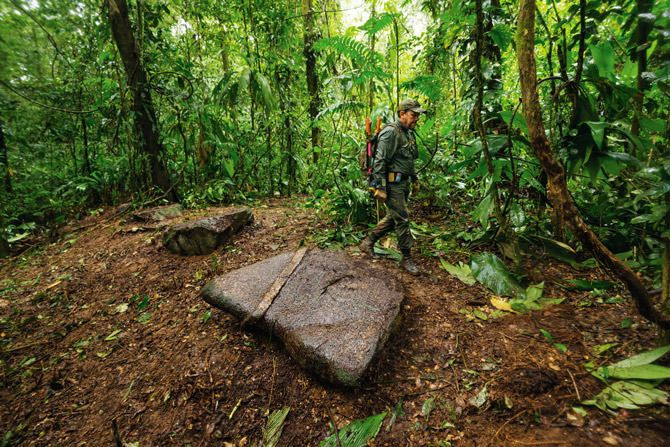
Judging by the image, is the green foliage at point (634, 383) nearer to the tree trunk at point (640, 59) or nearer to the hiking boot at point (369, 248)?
the tree trunk at point (640, 59)

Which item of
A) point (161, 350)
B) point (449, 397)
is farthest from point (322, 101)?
point (449, 397)

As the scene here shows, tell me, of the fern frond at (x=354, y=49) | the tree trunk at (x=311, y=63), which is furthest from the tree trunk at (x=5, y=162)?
the fern frond at (x=354, y=49)

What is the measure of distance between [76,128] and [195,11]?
4027mm

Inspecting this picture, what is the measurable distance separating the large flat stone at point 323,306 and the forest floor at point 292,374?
0.64 feet

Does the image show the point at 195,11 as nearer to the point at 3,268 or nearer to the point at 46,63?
the point at 46,63

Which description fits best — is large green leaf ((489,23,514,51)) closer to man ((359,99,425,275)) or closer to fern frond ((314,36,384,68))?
man ((359,99,425,275))

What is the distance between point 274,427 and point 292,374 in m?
0.41

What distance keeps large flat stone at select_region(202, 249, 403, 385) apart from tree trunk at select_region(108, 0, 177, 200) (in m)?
3.82

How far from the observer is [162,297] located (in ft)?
12.1

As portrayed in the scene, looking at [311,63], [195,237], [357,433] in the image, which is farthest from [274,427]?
[311,63]

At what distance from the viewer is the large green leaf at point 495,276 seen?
2.95 metres

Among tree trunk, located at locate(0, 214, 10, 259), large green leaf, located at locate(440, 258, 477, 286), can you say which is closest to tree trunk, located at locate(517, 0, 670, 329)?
large green leaf, located at locate(440, 258, 477, 286)

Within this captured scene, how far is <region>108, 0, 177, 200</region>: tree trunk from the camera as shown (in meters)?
5.21

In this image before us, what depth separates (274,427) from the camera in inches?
87.7
